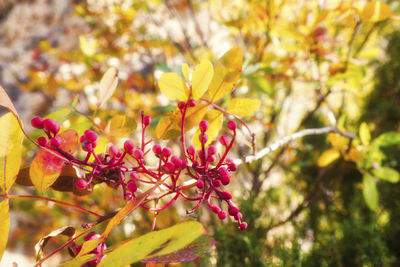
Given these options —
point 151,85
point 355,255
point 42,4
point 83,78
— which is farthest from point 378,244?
point 42,4

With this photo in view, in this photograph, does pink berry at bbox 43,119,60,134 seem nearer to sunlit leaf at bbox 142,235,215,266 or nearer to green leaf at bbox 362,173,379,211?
sunlit leaf at bbox 142,235,215,266

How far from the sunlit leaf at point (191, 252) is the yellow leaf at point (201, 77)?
22 cm

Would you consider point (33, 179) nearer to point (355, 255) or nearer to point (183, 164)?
point (183, 164)

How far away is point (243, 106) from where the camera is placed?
Result: 0.52 metres

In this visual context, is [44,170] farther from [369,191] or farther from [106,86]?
[369,191]

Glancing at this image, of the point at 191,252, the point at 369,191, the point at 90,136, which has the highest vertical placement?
the point at 90,136

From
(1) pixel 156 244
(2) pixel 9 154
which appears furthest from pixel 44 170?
(1) pixel 156 244

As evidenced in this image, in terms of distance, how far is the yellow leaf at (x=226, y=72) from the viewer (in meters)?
0.45

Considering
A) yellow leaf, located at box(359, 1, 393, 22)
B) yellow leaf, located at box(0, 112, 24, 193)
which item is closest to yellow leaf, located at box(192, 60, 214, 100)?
yellow leaf, located at box(0, 112, 24, 193)

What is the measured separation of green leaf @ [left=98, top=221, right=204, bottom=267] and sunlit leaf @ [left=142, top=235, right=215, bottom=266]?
16 millimetres

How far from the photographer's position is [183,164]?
0.38m

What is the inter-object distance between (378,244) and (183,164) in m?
1.03

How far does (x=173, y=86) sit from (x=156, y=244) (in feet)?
0.82

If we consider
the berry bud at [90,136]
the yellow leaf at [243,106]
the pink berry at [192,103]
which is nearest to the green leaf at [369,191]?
the yellow leaf at [243,106]
